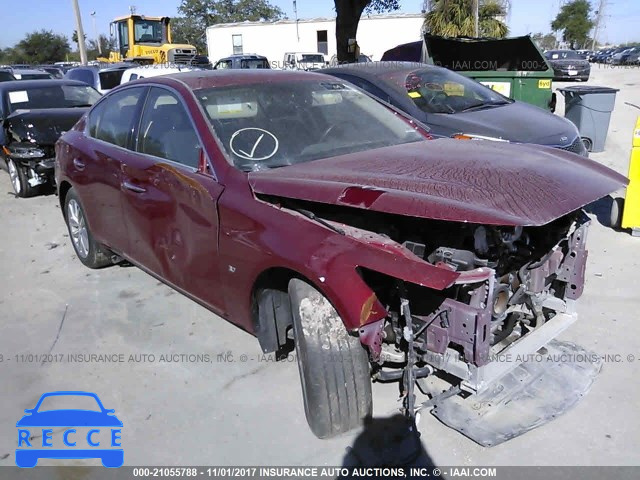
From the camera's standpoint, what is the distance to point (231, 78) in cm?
384

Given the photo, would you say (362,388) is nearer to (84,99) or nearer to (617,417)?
(617,417)

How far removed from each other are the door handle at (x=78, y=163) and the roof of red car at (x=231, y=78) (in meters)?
0.96

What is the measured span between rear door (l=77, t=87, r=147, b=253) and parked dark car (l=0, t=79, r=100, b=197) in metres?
3.54

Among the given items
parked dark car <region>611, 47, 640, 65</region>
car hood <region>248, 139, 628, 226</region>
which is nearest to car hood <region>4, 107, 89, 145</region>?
car hood <region>248, 139, 628, 226</region>

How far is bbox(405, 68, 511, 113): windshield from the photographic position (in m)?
7.11

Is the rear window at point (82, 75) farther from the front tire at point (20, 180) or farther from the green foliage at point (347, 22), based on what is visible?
the front tire at point (20, 180)

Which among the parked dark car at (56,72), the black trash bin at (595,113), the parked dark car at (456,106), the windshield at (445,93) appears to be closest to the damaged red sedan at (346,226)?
the parked dark car at (456,106)

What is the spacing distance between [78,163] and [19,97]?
5533 mm

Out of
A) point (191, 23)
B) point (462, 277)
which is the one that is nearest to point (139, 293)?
point (462, 277)

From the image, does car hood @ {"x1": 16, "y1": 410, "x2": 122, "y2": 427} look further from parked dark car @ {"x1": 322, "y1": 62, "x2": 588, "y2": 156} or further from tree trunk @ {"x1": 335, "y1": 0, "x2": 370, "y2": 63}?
tree trunk @ {"x1": 335, "y1": 0, "x2": 370, "y2": 63}

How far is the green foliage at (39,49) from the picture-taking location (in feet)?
199

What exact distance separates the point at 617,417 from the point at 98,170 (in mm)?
3881

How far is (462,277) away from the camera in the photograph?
2486 millimetres

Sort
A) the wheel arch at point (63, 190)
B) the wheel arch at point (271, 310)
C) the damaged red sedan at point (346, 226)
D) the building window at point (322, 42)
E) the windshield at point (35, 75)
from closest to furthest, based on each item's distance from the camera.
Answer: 1. the damaged red sedan at point (346, 226)
2. the wheel arch at point (271, 310)
3. the wheel arch at point (63, 190)
4. the windshield at point (35, 75)
5. the building window at point (322, 42)
